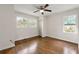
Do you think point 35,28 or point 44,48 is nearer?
point 44,48

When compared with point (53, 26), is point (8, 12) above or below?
above

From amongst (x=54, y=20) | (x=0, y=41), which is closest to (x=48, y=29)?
(x=54, y=20)

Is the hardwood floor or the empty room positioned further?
the hardwood floor

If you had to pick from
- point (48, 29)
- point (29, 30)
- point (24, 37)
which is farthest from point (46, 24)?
point (24, 37)

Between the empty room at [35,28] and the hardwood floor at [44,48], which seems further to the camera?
the hardwood floor at [44,48]

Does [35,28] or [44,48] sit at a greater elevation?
[35,28]
